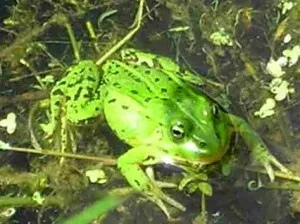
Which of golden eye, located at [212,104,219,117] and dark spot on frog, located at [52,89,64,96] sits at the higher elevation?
dark spot on frog, located at [52,89,64,96]

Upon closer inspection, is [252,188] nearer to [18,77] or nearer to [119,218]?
[119,218]

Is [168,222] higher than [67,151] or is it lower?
lower

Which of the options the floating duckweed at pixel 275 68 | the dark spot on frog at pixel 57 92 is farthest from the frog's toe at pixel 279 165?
the dark spot on frog at pixel 57 92

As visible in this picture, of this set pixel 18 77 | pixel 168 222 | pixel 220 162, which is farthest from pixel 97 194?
pixel 18 77

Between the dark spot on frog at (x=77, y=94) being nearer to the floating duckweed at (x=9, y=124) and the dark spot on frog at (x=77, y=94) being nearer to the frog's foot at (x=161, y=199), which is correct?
the floating duckweed at (x=9, y=124)

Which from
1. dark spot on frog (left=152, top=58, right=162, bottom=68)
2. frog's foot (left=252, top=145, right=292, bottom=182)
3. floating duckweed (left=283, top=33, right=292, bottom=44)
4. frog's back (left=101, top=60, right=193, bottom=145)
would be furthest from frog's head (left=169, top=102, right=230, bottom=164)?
floating duckweed (left=283, top=33, right=292, bottom=44)

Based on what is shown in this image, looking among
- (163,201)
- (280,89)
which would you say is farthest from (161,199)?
(280,89)

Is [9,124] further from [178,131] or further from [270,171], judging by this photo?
[270,171]

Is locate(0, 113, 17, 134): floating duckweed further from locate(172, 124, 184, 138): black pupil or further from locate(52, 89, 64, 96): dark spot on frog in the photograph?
locate(172, 124, 184, 138): black pupil
